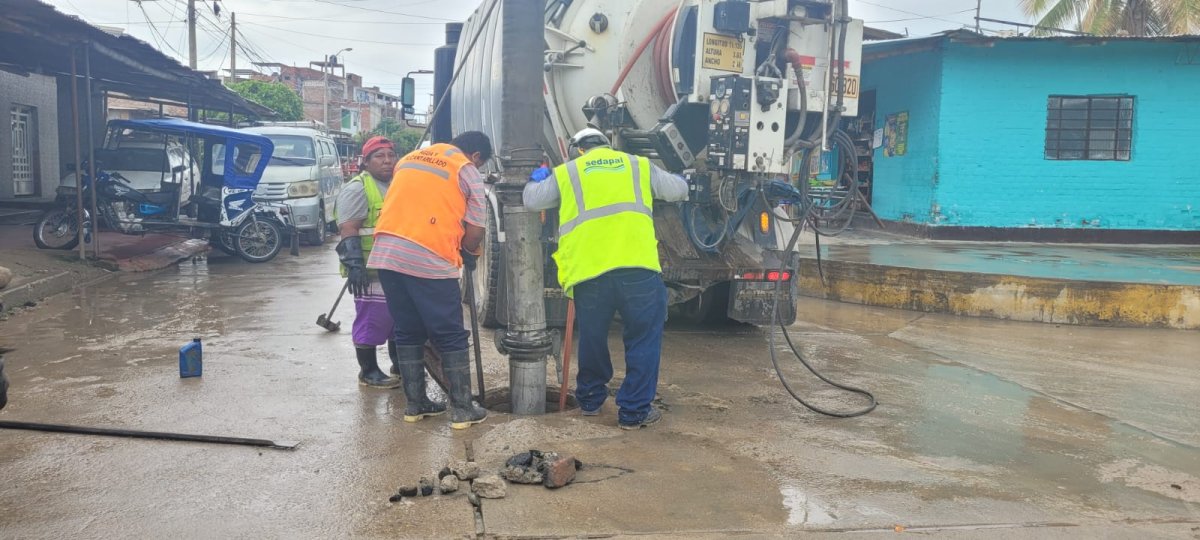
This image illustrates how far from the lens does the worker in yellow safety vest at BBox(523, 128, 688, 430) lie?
494 centimetres

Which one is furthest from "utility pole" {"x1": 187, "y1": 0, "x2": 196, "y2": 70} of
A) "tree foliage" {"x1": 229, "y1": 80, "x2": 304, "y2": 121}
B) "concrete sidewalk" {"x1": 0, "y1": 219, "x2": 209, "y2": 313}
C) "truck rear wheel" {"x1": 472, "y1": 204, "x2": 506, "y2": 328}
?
"truck rear wheel" {"x1": 472, "y1": 204, "x2": 506, "y2": 328}

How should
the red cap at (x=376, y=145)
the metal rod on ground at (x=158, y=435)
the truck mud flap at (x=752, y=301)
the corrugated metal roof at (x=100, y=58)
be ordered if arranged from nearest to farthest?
the metal rod on ground at (x=158, y=435), the red cap at (x=376, y=145), the truck mud flap at (x=752, y=301), the corrugated metal roof at (x=100, y=58)

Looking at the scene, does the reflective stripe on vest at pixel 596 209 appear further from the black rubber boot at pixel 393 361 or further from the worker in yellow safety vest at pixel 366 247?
→ the black rubber boot at pixel 393 361

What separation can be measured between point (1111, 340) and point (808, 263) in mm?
3300

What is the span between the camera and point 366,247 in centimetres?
567

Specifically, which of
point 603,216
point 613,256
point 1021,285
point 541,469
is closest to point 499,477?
point 541,469

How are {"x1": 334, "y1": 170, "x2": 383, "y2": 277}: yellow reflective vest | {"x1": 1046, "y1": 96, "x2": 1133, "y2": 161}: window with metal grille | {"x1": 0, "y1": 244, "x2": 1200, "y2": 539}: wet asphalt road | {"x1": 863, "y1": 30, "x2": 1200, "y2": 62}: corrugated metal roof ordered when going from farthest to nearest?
{"x1": 1046, "y1": 96, "x2": 1133, "y2": 161}: window with metal grille
{"x1": 863, "y1": 30, "x2": 1200, "y2": 62}: corrugated metal roof
{"x1": 334, "y1": 170, "x2": 383, "y2": 277}: yellow reflective vest
{"x1": 0, "y1": 244, "x2": 1200, "y2": 539}: wet asphalt road

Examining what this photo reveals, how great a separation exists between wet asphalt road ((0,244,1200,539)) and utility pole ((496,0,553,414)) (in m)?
0.40

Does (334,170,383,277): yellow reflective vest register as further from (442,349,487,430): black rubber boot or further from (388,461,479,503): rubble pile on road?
(388,461,479,503): rubble pile on road

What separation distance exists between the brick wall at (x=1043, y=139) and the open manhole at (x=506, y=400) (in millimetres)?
10661

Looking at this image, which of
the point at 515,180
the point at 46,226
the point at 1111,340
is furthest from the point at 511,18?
the point at 46,226

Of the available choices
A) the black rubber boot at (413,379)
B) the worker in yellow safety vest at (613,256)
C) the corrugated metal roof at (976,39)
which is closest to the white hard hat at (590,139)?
the worker in yellow safety vest at (613,256)

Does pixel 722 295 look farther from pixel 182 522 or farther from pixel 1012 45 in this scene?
pixel 1012 45

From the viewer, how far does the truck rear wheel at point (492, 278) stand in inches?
302
